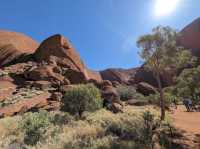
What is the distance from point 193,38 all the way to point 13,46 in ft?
132

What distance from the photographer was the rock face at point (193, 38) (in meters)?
56.9

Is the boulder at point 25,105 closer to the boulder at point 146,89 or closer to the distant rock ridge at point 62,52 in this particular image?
the distant rock ridge at point 62,52

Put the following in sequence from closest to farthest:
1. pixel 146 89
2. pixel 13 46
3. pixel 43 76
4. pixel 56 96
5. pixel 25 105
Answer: pixel 25 105 → pixel 56 96 → pixel 43 76 → pixel 146 89 → pixel 13 46

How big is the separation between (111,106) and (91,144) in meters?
11.8

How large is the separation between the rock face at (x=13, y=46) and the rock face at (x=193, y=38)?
34.0 m

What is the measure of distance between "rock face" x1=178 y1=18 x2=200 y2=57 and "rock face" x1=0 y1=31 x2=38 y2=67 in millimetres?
33956

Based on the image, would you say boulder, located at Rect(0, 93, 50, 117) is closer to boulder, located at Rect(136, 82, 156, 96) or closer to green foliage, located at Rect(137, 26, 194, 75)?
green foliage, located at Rect(137, 26, 194, 75)

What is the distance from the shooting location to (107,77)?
245 ft

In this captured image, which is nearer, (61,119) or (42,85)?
(61,119)

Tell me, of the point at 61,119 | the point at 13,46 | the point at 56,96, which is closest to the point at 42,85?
the point at 56,96

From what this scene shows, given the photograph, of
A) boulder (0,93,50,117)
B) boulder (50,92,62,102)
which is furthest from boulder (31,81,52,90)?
boulder (50,92,62,102)

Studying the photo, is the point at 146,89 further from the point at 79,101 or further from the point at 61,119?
the point at 61,119

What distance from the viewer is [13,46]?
54156 mm

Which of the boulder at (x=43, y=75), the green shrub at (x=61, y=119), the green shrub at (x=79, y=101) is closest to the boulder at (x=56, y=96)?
the boulder at (x=43, y=75)
